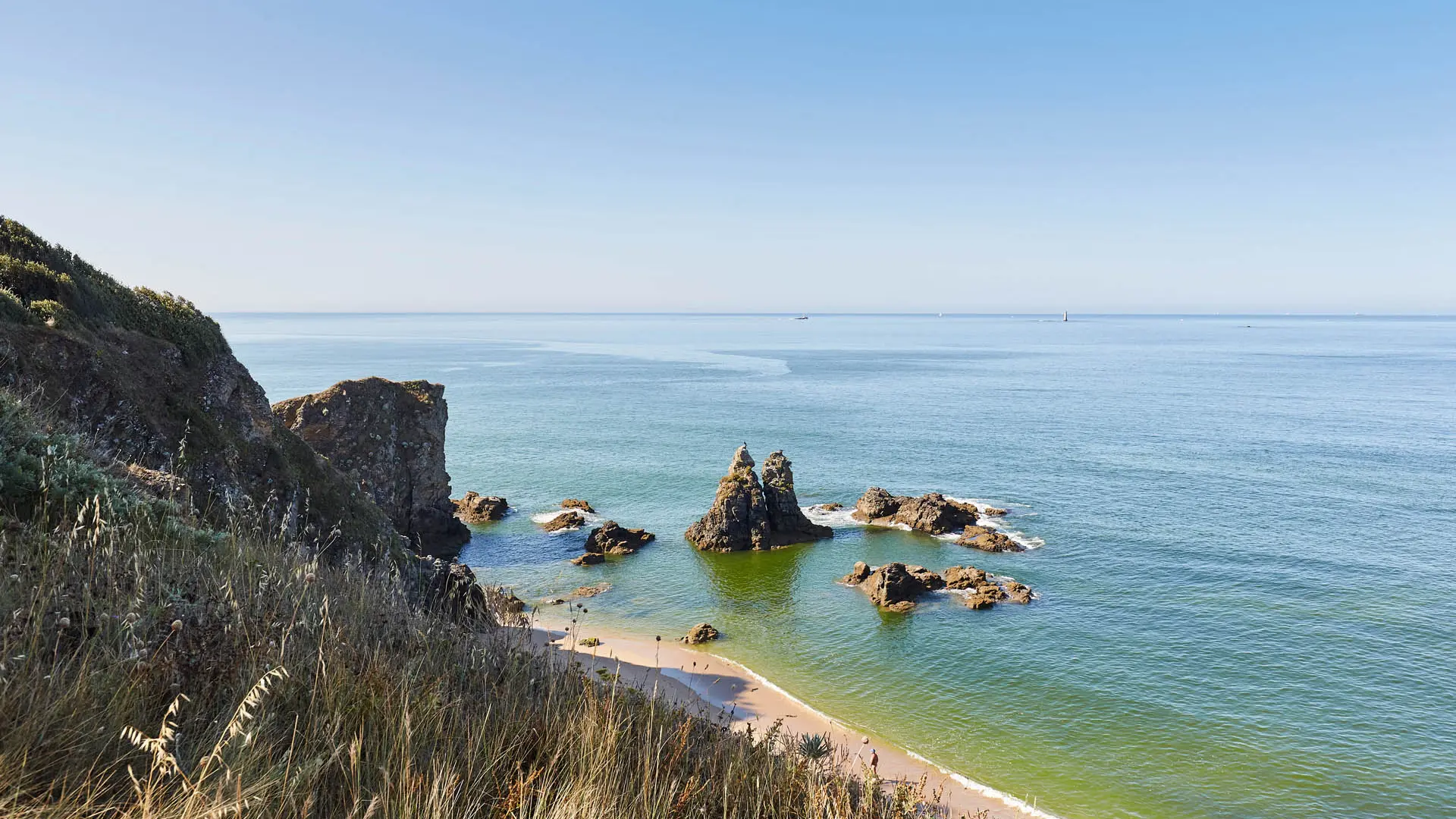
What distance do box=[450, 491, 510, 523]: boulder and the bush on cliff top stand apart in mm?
29807

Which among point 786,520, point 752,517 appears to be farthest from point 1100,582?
point 752,517

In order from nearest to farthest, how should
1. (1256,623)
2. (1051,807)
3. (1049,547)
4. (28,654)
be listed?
(28,654) < (1051,807) < (1256,623) < (1049,547)

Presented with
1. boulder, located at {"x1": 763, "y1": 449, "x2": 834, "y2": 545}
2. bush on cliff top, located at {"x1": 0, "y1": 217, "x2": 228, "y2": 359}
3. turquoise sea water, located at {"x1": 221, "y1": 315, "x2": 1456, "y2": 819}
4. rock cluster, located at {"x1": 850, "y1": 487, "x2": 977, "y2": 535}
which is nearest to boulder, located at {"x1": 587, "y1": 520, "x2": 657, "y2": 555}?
turquoise sea water, located at {"x1": 221, "y1": 315, "x2": 1456, "y2": 819}

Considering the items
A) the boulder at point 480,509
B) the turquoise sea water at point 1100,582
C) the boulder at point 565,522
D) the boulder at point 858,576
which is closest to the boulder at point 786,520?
the turquoise sea water at point 1100,582

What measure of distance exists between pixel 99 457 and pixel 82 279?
13.6 m

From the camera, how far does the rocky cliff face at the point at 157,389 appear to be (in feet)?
55.4

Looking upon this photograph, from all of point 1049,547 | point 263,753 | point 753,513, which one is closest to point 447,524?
point 753,513

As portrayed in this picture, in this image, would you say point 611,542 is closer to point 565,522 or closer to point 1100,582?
point 565,522

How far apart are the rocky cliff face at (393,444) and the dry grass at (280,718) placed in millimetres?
36743

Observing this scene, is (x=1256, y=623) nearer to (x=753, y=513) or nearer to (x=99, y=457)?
(x=753, y=513)

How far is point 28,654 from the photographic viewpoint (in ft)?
14.0

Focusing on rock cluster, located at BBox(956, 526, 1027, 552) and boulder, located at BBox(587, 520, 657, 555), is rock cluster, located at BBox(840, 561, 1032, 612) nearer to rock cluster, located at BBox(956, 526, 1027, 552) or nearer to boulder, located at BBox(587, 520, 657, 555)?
rock cluster, located at BBox(956, 526, 1027, 552)

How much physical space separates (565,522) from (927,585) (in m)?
24.2

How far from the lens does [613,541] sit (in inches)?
1842
